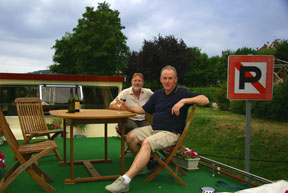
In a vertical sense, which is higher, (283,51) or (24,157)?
(283,51)

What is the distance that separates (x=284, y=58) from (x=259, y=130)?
1774 centimetres

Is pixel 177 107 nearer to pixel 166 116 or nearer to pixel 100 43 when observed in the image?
pixel 166 116

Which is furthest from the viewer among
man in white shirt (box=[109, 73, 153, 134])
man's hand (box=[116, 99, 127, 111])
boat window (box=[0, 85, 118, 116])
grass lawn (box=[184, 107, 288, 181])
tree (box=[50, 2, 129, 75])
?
tree (box=[50, 2, 129, 75])

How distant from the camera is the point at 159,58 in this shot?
29.5 m

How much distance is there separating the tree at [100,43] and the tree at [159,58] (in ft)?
6.21

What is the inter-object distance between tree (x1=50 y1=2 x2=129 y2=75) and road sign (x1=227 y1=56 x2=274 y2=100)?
2638 cm

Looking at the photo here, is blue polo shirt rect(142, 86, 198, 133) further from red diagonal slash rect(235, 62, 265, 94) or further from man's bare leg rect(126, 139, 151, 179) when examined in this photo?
red diagonal slash rect(235, 62, 265, 94)

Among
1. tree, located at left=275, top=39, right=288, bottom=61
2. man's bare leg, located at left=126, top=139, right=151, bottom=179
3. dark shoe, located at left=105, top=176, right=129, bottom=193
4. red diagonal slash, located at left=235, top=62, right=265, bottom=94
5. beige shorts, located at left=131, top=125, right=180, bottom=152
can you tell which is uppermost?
tree, located at left=275, top=39, right=288, bottom=61

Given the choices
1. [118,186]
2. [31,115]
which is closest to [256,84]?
[118,186]

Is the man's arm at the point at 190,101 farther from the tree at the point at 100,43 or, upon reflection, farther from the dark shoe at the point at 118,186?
the tree at the point at 100,43

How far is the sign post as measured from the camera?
11.9ft

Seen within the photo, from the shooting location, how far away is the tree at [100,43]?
30062 mm

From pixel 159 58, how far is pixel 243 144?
22.2 meters

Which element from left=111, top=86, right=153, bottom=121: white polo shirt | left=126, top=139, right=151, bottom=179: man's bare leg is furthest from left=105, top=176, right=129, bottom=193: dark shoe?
left=111, top=86, right=153, bottom=121: white polo shirt
